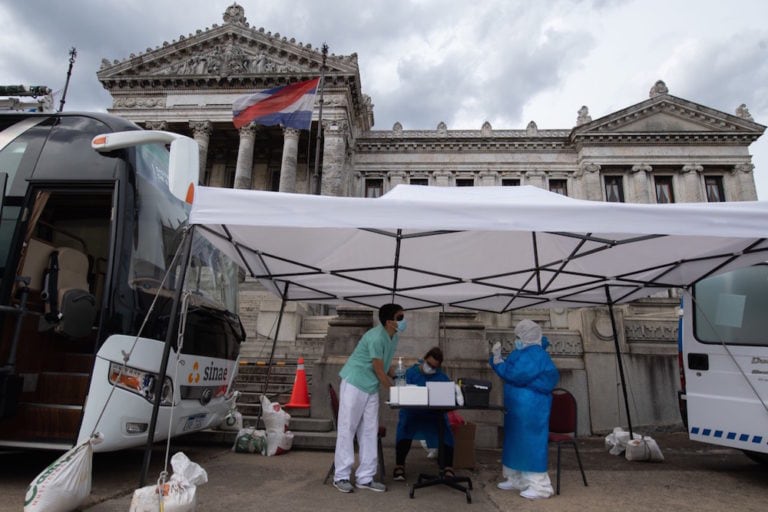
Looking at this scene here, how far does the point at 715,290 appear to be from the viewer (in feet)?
18.6

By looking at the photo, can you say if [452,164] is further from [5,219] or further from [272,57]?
[5,219]

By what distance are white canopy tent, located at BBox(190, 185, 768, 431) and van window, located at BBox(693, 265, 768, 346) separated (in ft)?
0.80

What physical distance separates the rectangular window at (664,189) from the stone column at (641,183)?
1.07m

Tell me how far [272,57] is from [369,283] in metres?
29.4

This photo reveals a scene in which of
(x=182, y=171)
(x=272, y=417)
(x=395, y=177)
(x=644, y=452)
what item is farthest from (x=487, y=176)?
(x=182, y=171)

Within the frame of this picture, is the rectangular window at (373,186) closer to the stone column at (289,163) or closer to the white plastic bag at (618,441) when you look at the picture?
the stone column at (289,163)

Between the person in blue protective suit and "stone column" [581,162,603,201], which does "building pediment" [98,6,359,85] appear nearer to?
"stone column" [581,162,603,201]

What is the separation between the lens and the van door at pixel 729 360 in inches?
190

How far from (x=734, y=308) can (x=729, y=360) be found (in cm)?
63

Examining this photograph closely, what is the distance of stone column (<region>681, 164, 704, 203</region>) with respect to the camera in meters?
32.9

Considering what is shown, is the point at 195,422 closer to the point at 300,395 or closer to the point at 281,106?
the point at 300,395

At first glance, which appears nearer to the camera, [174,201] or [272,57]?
[174,201]

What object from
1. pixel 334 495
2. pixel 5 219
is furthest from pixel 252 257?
pixel 334 495

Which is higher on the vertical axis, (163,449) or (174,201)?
(174,201)
